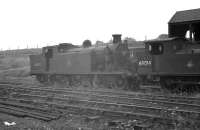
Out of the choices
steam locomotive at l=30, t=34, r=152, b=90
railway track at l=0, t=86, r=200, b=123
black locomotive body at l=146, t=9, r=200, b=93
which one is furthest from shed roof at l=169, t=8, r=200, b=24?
railway track at l=0, t=86, r=200, b=123

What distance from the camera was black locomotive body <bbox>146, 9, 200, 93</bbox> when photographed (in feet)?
48.5

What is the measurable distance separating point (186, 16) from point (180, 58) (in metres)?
3.33

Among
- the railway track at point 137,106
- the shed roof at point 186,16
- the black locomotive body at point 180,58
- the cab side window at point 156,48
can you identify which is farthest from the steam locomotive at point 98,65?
the railway track at point 137,106

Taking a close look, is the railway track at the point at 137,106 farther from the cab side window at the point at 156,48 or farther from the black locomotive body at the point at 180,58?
the cab side window at the point at 156,48

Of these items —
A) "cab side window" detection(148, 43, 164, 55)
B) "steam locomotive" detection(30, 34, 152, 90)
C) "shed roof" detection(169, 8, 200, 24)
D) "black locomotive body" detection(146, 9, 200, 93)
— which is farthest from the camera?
"steam locomotive" detection(30, 34, 152, 90)

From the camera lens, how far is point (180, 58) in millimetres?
15195

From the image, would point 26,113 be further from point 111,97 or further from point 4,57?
point 4,57

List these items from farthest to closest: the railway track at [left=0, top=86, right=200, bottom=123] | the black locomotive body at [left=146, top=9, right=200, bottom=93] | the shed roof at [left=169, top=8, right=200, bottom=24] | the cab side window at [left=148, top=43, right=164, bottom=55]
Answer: the shed roof at [left=169, top=8, right=200, bottom=24]
the cab side window at [left=148, top=43, right=164, bottom=55]
the black locomotive body at [left=146, top=9, right=200, bottom=93]
the railway track at [left=0, top=86, right=200, bottom=123]

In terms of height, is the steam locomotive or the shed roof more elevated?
the shed roof

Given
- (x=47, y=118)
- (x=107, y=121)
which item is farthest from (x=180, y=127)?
(x=47, y=118)

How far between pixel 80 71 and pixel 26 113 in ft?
34.7

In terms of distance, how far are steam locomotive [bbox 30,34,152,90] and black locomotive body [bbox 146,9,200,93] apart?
2.68 ft

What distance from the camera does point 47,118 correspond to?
31.9 ft

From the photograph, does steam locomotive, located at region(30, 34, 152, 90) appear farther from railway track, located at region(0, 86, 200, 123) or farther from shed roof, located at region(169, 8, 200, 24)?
railway track, located at region(0, 86, 200, 123)
